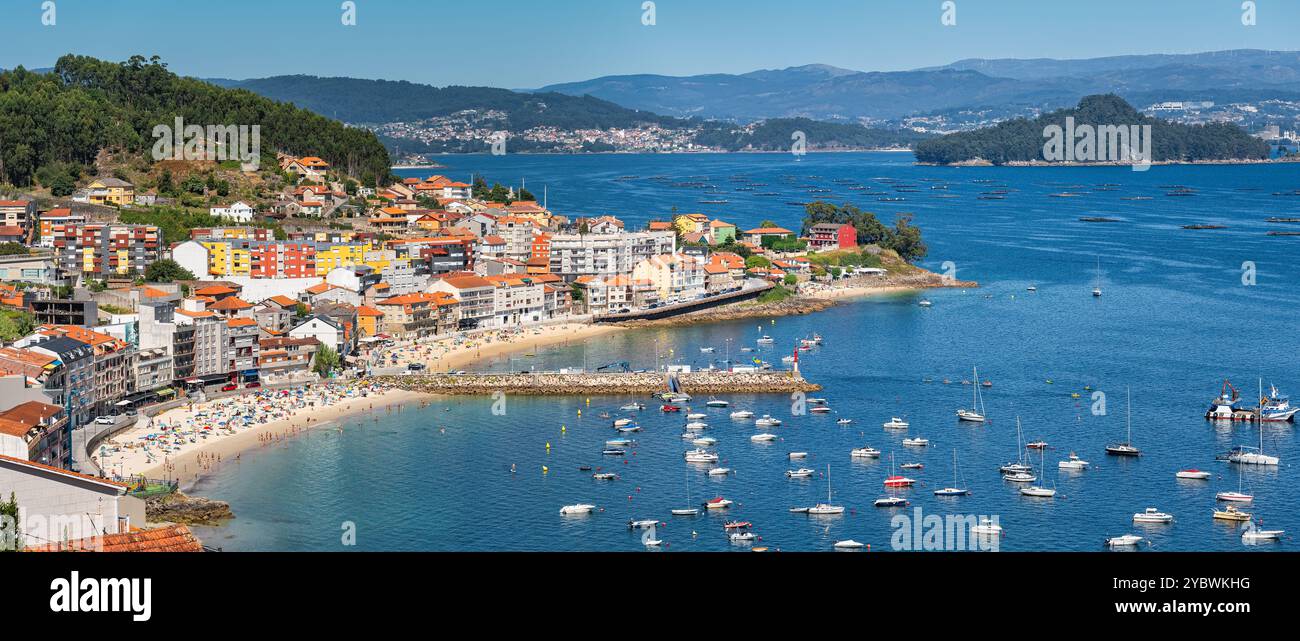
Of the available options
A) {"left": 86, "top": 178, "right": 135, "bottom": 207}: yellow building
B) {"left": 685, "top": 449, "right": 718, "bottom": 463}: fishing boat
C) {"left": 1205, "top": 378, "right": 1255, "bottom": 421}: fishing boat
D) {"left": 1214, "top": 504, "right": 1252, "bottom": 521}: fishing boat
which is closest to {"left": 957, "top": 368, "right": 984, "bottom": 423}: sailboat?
{"left": 1205, "top": 378, "right": 1255, "bottom": 421}: fishing boat

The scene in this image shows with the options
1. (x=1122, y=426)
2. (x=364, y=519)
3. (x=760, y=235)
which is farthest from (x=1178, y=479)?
(x=760, y=235)

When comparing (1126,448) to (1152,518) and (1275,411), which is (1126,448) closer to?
(1152,518)

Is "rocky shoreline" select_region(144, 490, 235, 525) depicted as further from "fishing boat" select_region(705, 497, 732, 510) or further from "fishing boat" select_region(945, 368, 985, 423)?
"fishing boat" select_region(945, 368, 985, 423)

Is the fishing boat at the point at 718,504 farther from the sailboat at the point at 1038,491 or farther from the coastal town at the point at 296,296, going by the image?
the coastal town at the point at 296,296

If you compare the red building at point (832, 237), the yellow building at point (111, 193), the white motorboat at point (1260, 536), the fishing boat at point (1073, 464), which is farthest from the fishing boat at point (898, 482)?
the red building at point (832, 237)

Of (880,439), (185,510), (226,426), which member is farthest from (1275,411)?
(185,510)

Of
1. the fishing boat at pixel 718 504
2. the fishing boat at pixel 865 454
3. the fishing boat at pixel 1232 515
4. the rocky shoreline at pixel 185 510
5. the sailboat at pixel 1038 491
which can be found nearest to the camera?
the rocky shoreline at pixel 185 510
